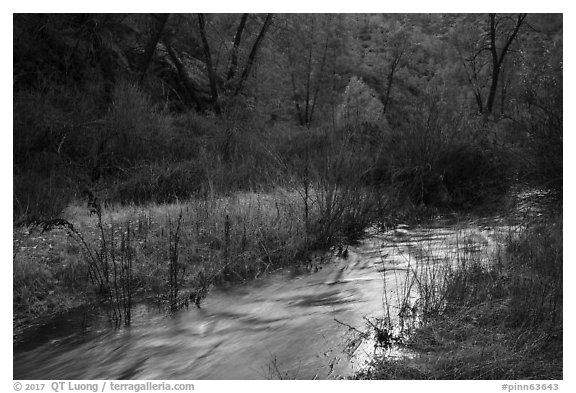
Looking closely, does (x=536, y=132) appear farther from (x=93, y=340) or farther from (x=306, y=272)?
(x=93, y=340)

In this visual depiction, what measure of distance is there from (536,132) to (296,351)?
591 centimetres

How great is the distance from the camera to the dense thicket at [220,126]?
8.67 meters

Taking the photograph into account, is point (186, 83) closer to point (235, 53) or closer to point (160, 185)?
point (235, 53)

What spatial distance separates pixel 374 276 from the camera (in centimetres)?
566

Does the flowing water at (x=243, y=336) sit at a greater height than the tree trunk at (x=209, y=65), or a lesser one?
lesser

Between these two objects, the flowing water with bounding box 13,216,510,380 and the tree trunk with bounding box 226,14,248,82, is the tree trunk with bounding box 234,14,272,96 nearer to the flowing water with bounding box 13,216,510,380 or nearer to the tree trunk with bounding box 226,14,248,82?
the tree trunk with bounding box 226,14,248,82

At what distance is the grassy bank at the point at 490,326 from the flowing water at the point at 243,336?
0.33 metres

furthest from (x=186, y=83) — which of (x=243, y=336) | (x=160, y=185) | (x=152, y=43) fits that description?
(x=243, y=336)

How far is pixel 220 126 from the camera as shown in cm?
1395

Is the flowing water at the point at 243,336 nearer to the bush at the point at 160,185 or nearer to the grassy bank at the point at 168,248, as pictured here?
the grassy bank at the point at 168,248

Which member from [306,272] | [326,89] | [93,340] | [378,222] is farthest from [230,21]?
[93,340]

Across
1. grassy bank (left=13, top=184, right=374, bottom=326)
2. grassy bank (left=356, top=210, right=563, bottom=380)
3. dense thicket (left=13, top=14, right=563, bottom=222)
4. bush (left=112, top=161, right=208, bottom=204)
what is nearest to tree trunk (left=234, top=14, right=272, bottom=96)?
dense thicket (left=13, top=14, right=563, bottom=222)

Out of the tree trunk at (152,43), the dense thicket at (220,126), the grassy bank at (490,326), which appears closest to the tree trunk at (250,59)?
the dense thicket at (220,126)

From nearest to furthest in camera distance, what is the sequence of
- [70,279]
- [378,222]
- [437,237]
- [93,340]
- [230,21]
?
[93,340] < [70,279] < [437,237] < [378,222] < [230,21]
